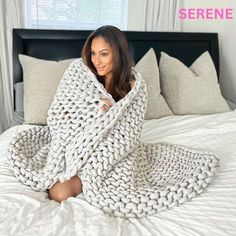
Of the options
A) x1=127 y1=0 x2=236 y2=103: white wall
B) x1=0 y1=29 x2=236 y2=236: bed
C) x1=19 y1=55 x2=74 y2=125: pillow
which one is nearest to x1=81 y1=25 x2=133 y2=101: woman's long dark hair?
x1=0 y1=29 x2=236 y2=236: bed

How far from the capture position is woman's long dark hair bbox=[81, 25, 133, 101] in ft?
5.48

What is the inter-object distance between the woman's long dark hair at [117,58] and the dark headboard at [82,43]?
2.94 feet

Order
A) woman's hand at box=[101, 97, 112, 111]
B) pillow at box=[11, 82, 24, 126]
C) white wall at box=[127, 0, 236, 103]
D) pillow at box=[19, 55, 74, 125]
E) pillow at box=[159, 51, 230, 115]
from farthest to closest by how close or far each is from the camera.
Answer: white wall at box=[127, 0, 236, 103] < pillow at box=[159, 51, 230, 115] < pillow at box=[11, 82, 24, 126] < pillow at box=[19, 55, 74, 125] < woman's hand at box=[101, 97, 112, 111]

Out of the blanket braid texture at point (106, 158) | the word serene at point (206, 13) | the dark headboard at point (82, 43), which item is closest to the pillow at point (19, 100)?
the dark headboard at point (82, 43)

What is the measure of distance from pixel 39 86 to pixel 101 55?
0.71m

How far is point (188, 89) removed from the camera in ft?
8.33

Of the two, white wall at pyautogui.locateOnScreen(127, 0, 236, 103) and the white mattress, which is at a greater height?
white wall at pyautogui.locateOnScreen(127, 0, 236, 103)

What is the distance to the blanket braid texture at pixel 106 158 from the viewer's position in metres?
1.32

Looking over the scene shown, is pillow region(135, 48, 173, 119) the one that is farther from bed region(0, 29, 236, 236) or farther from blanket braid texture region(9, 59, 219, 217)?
blanket braid texture region(9, 59, 219, 217)

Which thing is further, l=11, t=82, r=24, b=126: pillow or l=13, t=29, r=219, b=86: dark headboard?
l=13, t=29, r=219, b=86: dark headboard

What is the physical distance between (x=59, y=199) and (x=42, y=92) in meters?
1.01

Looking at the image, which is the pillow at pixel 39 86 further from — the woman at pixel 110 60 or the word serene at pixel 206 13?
the word serene at pixel 206 13

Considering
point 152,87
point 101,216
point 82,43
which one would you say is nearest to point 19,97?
point 82,43

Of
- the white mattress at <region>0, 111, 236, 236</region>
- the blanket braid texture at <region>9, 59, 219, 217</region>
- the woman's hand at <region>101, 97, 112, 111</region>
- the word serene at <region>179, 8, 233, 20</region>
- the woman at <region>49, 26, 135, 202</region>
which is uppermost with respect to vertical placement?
the word serene at <region>179, 8, 233, 20</region>
